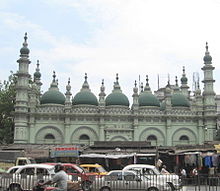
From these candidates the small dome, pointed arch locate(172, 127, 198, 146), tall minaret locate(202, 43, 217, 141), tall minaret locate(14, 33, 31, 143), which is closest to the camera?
tall minaret locate(14, 33, 31, 143)

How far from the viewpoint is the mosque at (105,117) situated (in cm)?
3822

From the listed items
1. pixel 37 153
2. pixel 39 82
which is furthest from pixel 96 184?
pixel 39 82

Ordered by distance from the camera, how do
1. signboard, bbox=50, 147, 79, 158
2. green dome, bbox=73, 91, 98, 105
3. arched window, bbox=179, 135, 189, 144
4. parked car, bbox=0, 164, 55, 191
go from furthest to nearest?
1. arched window, bbox=179, 135, 189, 144
2. green dome, bbox=73, 91, 98, 105
3. signboard, bbox=50, 147, 79, 158
4. parked car, bbox=0, 164, 55, 191

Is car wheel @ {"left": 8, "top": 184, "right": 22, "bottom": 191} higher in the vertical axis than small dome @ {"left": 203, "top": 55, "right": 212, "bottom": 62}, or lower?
lower

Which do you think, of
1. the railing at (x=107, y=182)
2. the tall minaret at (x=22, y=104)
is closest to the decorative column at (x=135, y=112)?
the tall minaret at (x=22, y=104)

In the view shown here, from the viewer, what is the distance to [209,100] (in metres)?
40.9

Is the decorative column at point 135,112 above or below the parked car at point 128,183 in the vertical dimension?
above

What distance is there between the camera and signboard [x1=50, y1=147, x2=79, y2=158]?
1046 inches

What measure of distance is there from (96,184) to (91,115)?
76.4ft

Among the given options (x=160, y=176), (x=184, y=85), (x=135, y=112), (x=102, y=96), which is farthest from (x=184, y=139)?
(x=160, y=176)


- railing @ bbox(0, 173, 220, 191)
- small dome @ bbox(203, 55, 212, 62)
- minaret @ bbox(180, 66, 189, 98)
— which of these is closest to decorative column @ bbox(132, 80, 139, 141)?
small dome @ bbox(203, 55, 212, 62)

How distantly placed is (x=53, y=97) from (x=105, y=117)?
610 cm

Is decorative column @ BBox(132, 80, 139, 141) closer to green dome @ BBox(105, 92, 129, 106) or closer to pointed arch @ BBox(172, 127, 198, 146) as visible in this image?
green dome @ BBox(105, 92, 129, 106)

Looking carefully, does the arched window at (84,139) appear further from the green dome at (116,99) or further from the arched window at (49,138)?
the green dome at (116,99)
